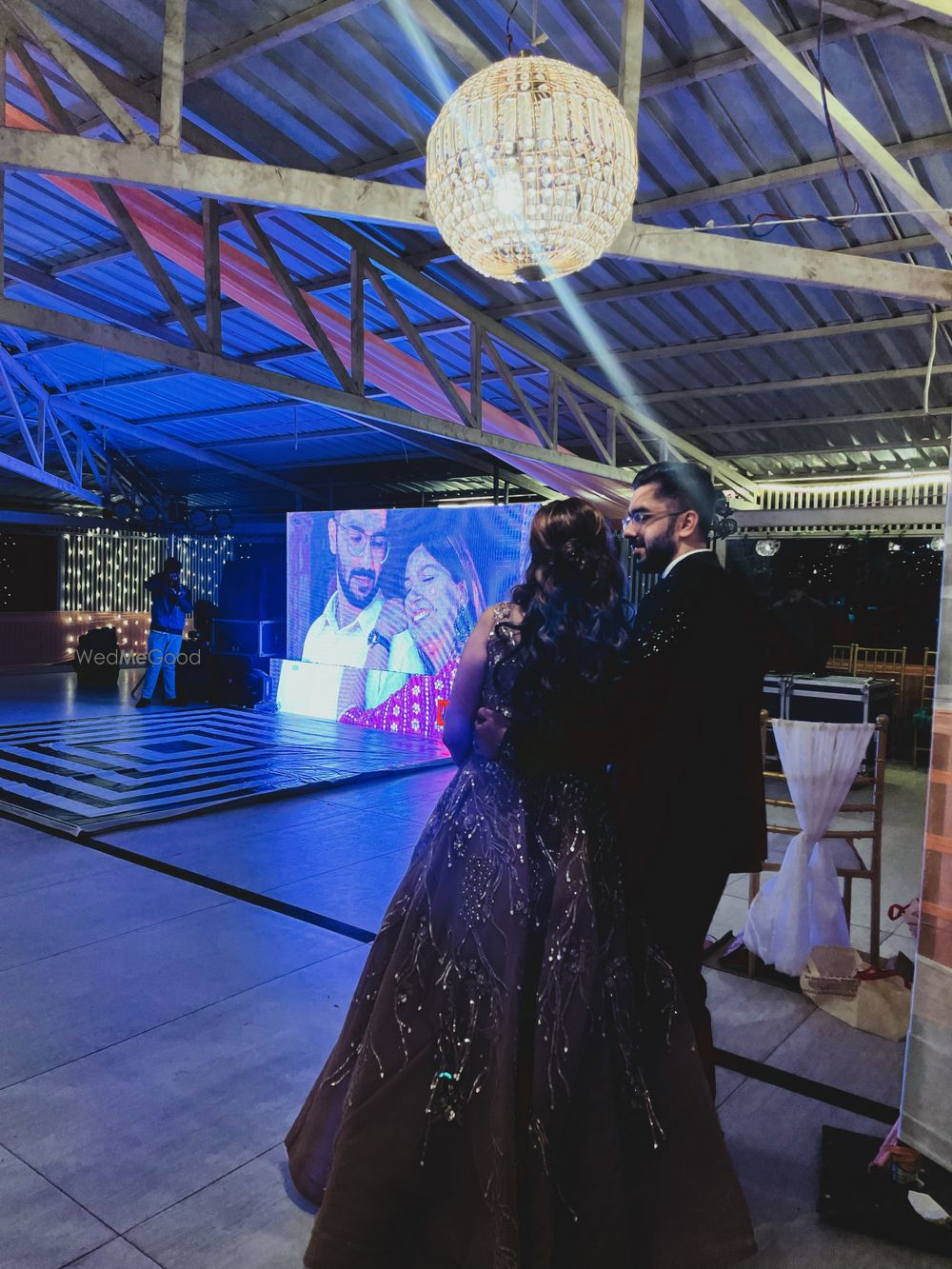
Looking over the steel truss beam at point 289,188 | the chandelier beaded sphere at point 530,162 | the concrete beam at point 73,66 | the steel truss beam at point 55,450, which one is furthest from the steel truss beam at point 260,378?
the steel truss beam at point 55,450

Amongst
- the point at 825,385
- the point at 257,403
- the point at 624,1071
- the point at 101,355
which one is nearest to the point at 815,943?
the point at 624,1071

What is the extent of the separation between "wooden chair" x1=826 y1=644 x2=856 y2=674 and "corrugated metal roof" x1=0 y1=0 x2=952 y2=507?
1973 millimetres

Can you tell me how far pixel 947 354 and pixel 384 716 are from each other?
5565 mm

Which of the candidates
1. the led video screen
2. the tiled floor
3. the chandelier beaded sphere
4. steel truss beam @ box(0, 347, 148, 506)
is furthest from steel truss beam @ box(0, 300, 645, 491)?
steel truss beam @ box(0, 347, 148, 506)

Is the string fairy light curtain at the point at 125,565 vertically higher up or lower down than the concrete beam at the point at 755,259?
lower down

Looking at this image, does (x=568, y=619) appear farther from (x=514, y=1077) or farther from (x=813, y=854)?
(x=813, y=854)

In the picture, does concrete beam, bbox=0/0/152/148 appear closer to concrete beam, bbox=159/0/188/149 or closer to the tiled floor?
concrete beam, bbox=159/0/188/149

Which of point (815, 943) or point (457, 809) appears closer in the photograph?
point (457, 809)

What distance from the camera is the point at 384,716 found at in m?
8.19

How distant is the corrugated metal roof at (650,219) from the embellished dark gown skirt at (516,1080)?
2.37 m

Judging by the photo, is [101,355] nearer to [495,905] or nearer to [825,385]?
[825,385]

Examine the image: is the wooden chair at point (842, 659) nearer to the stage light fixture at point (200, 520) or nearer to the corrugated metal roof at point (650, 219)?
the corrugated metal roof at point (650, 219)

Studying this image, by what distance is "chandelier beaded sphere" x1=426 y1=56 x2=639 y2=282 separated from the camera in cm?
194

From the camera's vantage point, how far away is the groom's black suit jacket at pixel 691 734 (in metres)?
1.70
